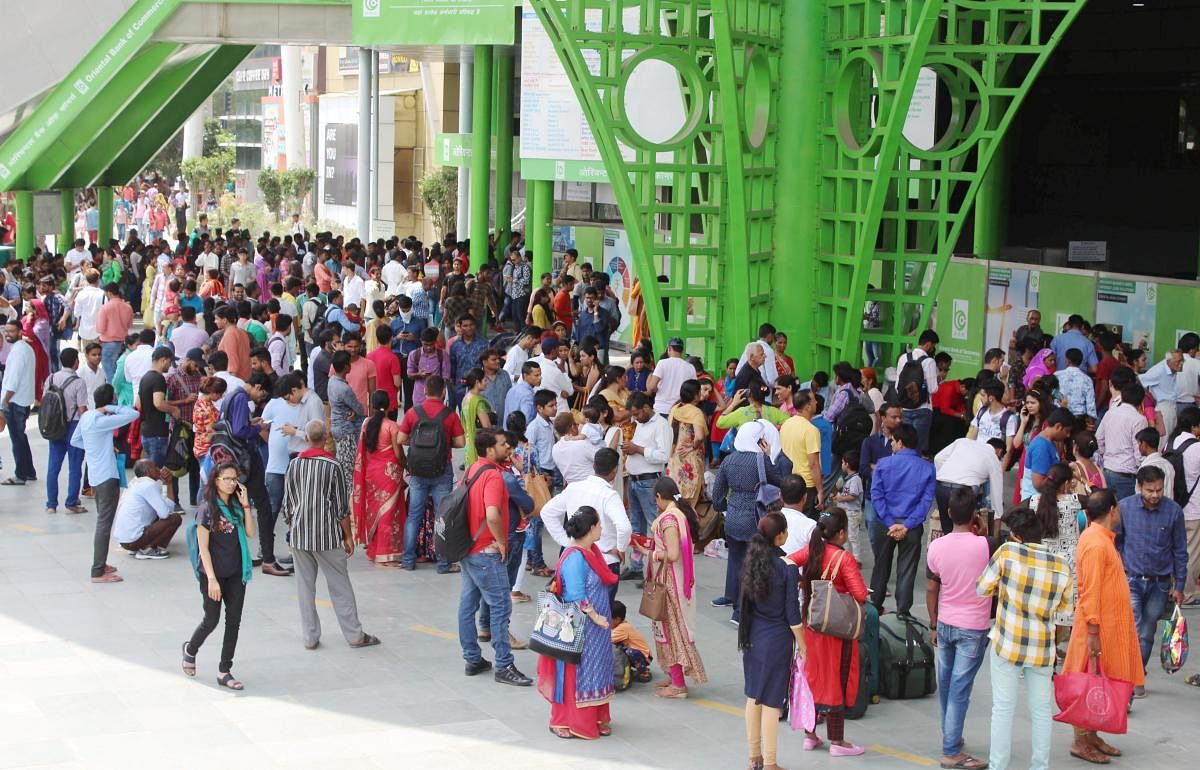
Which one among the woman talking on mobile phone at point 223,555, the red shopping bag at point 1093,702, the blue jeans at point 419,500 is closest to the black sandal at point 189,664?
the woman talking on mobile phone at point 223,555

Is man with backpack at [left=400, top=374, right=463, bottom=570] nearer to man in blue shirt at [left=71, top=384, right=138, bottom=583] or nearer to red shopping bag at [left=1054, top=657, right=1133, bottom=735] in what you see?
man in blue shirt at [left=71, top=384, right=138, bottom=583]

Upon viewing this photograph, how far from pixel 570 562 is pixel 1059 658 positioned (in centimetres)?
330

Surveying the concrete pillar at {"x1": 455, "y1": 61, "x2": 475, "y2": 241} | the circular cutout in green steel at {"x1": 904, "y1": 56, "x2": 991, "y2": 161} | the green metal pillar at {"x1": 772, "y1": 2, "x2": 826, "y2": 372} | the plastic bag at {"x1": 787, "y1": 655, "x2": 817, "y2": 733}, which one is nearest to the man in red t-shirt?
the plastic bag at {"x1": 787, "y1": 655, "x2": 817, "y2": 733}

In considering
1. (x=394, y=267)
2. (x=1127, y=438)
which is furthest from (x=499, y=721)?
(x=394, y=267)

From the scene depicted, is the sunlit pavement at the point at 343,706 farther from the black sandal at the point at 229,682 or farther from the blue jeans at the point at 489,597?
the blue jeans at the point at 489,597

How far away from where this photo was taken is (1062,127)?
29.8 m

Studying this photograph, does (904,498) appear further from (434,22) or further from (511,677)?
(434,22)

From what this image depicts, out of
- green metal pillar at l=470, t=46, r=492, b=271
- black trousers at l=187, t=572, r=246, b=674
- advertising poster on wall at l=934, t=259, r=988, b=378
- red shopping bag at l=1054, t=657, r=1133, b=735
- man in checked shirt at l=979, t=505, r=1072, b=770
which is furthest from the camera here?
green metal pillar at l=470, t=46, r=492, b=271

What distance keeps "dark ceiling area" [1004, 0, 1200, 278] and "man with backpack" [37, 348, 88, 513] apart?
20.0m

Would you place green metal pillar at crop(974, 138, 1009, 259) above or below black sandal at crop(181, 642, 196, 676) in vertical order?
above

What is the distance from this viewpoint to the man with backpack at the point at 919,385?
44.3 ft

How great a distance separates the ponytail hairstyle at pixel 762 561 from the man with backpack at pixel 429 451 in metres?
4.20

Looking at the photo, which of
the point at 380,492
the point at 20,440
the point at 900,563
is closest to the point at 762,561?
the point at 900,563

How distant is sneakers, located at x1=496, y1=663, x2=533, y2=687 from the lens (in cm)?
939
